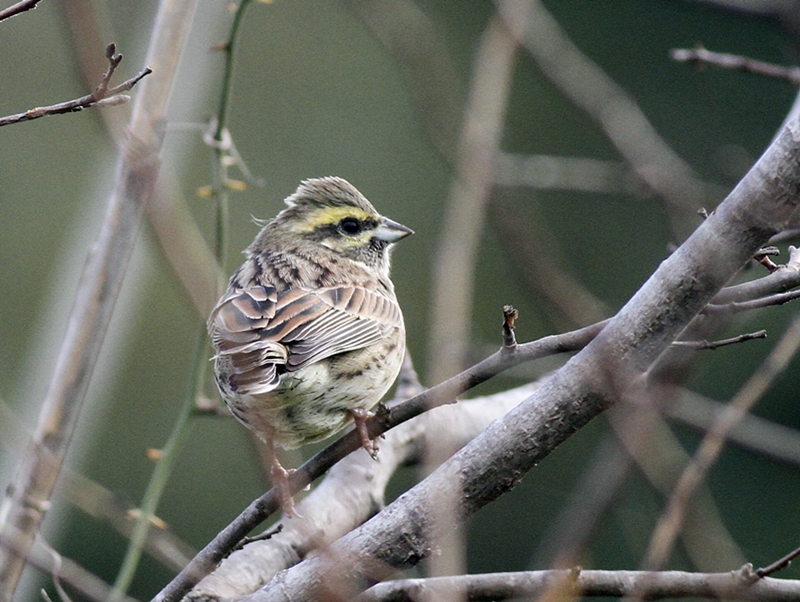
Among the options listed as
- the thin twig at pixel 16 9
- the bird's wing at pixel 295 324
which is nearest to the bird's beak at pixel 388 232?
the bird's wing at pixel 295 324

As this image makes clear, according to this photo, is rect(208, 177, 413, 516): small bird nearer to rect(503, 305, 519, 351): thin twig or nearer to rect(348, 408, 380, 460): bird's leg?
rect(348, 408, 380, 460): bird's leg

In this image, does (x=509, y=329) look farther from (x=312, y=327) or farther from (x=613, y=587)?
(x=312, y=327)

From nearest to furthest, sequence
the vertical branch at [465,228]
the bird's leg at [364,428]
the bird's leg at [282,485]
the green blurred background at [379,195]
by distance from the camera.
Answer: the vertical branch at [465,228] → the bird's leg at [282,485] → the bird's leg at [364,428] → the green blurred background at [379,195]

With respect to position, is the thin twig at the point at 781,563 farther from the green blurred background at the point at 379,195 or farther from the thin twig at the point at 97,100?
the green blurred background at the point at 379,195

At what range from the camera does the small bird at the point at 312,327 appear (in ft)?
12.1

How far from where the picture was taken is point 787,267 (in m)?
2.76

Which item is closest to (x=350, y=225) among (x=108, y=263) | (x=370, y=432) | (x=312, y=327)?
(x=312, y=327)

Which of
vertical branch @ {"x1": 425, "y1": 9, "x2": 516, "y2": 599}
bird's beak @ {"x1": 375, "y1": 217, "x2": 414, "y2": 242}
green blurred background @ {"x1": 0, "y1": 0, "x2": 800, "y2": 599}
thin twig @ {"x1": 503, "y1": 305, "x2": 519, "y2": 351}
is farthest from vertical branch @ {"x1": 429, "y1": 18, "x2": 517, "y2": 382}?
green blurred background @ {"x1": 0, "y1": 0, "x2": 800, "y2": 599}

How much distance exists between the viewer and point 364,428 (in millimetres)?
3471

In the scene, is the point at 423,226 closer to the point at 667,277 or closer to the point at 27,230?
the point at 27,230

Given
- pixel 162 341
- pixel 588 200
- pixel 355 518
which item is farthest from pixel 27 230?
pixel 355 518

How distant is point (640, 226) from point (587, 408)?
9.26 meters

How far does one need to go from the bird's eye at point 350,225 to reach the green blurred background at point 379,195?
5142mm

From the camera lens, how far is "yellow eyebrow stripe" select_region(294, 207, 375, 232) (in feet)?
16.2
